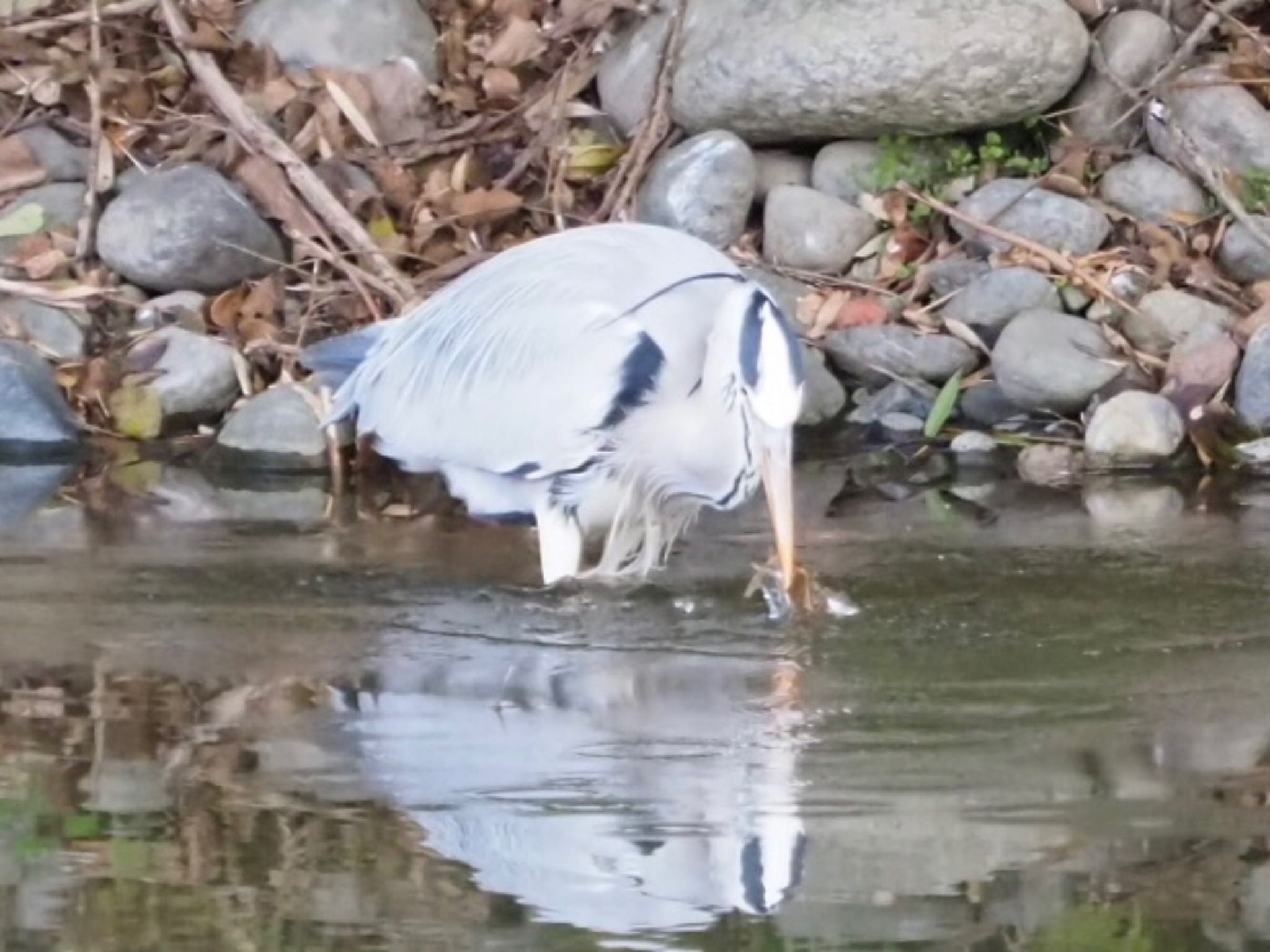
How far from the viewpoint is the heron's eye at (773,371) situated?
557 centimetres

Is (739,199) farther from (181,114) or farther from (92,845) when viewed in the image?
(92,845)

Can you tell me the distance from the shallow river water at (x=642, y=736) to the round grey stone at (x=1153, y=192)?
1.84m

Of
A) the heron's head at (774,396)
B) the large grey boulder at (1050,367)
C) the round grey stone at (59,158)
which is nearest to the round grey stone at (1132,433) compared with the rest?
the large grey boulder at (1050,367)

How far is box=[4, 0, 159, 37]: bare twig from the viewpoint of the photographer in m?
9.40

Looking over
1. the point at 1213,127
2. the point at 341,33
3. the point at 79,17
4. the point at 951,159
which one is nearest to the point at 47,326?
the point at 79,17

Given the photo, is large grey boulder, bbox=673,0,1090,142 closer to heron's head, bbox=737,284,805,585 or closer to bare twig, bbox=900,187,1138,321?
bare twig, bbox=900,187,1138,321

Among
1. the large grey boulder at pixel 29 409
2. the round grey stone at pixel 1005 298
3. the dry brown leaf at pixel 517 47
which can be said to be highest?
the dry brown leaf at pixel 517 47

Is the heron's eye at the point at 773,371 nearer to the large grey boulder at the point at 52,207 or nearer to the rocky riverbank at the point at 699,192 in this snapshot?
the rocky riverbank at the point at 699,192

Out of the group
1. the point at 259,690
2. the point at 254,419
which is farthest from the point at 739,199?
the point at 259,690

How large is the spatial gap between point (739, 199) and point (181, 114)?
2198 millimetres

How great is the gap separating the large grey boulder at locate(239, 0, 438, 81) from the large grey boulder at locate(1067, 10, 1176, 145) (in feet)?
8.32

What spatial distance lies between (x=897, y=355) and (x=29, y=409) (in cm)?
288

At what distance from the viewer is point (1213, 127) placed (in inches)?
348

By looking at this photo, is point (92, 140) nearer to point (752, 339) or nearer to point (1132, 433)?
point (1132, 433)
